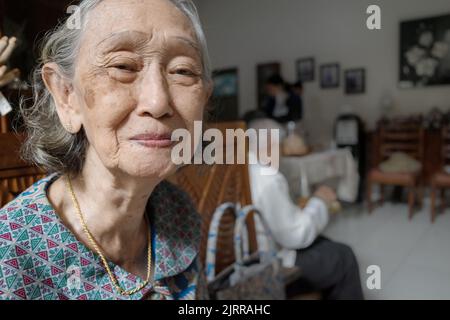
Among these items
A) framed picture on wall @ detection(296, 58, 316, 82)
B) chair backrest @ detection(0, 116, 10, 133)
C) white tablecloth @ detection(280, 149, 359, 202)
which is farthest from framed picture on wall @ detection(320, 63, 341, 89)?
chair backrest @ detection(0, 116, 10, 133)

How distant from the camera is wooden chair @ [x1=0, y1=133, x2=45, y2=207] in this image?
490 millimetres

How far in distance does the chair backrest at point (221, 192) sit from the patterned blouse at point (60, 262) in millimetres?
271

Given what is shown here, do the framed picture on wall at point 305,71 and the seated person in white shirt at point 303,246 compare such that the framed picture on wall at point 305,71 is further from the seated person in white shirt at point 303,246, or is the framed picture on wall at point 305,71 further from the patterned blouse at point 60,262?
the patterned blouse at point 60,262

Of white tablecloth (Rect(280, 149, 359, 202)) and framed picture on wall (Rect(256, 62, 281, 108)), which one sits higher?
framed picture on wall (Rect(256, 62, 281, 108))

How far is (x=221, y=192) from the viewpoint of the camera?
0.92m

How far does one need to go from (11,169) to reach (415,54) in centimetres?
67

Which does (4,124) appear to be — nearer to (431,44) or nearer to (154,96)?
(154,96)

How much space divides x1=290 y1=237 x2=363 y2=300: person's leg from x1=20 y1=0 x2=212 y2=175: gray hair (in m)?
0.70

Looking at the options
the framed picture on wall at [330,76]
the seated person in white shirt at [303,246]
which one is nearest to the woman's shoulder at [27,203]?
the seated person in white shirt at [303,246]

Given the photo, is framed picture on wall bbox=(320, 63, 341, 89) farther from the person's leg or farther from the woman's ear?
the woman's ear

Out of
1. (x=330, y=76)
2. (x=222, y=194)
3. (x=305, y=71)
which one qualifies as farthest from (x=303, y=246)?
(x=305, y=71)

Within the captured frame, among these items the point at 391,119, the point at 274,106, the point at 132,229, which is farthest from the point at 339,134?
the point at 132,229
